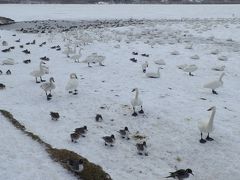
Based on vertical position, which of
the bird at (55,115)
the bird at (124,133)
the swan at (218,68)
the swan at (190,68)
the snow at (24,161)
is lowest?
the snow at (24,161)

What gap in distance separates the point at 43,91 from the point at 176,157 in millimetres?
8704

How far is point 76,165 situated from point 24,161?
184cm

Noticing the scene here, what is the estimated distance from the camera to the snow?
11.3m

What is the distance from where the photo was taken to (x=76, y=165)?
11227 mm

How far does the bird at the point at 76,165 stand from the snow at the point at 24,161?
0.79 ft

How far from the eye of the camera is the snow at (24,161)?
1127 centimetres

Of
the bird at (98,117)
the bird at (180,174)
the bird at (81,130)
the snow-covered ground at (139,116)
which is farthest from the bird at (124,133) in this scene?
the bird at (180,174)

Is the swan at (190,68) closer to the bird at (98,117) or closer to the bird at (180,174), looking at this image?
the bird at (98,117)

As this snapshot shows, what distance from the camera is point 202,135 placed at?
46.7 feet

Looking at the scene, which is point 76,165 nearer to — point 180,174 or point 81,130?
point 81,130

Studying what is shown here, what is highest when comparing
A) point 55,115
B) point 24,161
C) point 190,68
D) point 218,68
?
point 190,68

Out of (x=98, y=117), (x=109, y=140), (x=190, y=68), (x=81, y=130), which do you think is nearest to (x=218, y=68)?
(x=190, y=68)

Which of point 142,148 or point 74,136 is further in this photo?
point 74,136

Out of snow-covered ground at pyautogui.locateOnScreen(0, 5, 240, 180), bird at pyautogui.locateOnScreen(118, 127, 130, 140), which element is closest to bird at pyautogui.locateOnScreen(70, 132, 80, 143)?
snow-covered ground at pyautogui.locateOnScreen(0, 5, 240, 180)
